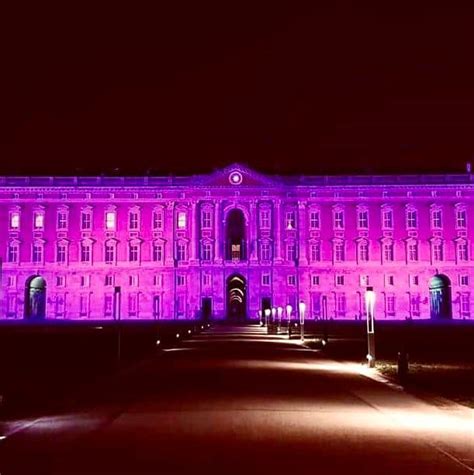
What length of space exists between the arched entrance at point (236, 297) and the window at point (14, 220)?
92.8 feet

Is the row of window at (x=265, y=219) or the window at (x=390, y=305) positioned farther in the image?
the row of window at (x=265, y=219)

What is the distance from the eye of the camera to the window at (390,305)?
107 meters

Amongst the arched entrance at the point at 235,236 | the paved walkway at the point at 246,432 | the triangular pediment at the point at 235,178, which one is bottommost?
the paved walkway at the point at 246,432

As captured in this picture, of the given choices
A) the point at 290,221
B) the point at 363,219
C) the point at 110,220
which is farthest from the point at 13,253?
the point at 363,219

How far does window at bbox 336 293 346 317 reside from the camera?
107 metres

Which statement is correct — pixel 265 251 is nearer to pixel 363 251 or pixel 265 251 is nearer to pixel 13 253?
pixel 363 251

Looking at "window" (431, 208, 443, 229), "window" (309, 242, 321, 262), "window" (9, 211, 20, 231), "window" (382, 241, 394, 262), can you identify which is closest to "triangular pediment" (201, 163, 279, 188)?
"window" (309, 242, 321, 262)

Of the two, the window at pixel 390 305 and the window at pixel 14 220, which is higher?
the window at pixel 14 220

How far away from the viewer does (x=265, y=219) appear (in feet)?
358

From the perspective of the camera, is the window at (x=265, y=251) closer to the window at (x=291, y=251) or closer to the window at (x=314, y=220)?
the window at (x=291, y=251)

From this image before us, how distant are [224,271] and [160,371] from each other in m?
81.6

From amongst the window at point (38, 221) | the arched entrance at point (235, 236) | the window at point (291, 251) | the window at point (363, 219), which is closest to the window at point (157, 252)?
the arched entrance at point (235, 236)

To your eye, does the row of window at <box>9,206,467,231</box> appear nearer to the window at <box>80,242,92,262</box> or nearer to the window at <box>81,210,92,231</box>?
the window at <box>81,210,92,231</box>

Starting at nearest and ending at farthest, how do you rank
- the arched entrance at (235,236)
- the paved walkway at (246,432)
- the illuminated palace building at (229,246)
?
the paved walkway at (246,432) < the illuminated palace building at (229,246) < the arched entrance at (235,236)
